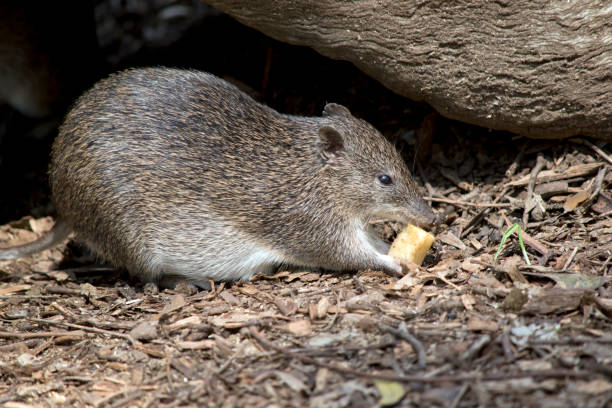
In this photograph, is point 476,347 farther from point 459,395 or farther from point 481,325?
point 459,395

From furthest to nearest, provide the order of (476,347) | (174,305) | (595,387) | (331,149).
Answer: (331,149)
(174,305)
(476,347)
(595,387)

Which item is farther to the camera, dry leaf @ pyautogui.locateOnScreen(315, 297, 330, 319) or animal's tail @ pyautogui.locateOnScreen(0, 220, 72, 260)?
animal's tail @ pyautogui.locateOnScreen(0, 220, 72, 260)

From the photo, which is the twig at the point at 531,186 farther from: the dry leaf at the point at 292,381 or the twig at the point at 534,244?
the dry leaf at the point at 292,381

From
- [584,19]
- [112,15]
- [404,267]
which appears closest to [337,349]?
[404,267]

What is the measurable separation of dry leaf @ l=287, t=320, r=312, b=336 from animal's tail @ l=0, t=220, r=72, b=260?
2751 mm

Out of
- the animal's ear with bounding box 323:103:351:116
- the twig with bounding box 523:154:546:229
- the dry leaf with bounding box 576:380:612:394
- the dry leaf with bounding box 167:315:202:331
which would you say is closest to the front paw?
the twig with bounding box 523:154:546:229

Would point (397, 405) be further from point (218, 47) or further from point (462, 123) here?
point (218, 47)

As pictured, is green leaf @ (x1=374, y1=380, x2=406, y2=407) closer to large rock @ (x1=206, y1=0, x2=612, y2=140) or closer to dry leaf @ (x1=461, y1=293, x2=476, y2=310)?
dry leaf @ (x1=461, y1=293, x2=476, y2=310)

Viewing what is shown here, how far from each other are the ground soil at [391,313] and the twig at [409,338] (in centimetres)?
1

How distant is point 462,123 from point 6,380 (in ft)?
15.1

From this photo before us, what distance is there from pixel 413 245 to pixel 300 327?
1.33m

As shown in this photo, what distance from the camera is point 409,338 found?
364 centimetres

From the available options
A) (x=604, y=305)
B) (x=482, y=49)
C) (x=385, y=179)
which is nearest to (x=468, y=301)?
(x=604, y=305)

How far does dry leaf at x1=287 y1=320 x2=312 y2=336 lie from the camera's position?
159 inches
